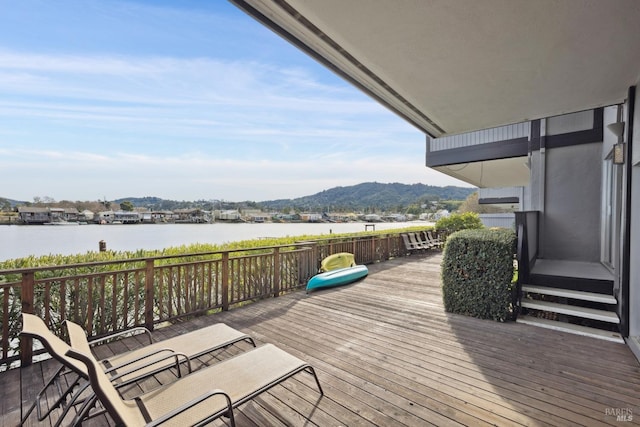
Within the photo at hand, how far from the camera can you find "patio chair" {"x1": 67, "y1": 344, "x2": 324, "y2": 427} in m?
1.44

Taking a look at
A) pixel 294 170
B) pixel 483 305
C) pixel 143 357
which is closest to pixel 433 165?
pixel 483 305

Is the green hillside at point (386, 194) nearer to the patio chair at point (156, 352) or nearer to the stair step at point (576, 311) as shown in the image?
the stair step at point (576, 311)

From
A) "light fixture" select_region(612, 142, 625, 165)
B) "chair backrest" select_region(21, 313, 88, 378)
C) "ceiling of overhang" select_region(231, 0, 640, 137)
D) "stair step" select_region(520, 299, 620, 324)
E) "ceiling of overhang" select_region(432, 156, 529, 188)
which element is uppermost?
"ceiling of overhang" select_region(432, 156, 529, 188)

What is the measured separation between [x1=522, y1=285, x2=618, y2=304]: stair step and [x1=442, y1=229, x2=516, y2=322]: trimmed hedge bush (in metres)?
0.52

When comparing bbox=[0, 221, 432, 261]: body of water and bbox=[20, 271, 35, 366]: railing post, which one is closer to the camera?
bbox=[20, 271, 35, 366]: railing post

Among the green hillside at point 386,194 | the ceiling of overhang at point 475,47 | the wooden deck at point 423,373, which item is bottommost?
the wooden deck at point 423,373

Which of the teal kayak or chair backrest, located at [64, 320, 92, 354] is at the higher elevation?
chair backrest, located at [64, 320, 92, 354]

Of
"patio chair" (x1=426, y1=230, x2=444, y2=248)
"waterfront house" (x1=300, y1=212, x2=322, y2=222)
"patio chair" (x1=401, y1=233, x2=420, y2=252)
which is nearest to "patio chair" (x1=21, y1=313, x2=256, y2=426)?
"patio chair" (x1=401, y1=233, x2=420, y2=252)

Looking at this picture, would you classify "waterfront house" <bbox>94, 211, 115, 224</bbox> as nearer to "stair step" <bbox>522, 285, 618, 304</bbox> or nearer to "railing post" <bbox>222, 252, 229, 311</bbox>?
"railing post" <bbox>222, 252, 229, 311</bbox>

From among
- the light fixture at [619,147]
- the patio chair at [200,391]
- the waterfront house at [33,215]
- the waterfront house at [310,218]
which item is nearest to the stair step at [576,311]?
the light fixture at [619,147]

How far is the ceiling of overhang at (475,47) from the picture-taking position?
82.9 inches

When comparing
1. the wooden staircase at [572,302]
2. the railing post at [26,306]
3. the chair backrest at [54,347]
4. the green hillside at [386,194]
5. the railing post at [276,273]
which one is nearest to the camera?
the chair backrest at [54,347]

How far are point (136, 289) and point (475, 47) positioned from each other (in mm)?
4837

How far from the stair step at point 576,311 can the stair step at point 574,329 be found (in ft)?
0.52
